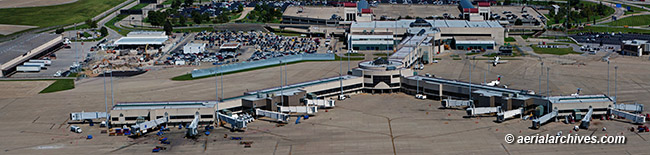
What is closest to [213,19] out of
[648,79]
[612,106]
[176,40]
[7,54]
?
[176,40]

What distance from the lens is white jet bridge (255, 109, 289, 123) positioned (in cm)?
8894

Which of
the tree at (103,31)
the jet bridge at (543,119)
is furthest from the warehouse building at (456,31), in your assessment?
the jet bridge at (543,119)

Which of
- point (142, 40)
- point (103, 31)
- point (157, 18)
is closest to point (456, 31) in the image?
point (142, 40)

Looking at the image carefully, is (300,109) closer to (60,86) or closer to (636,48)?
(60,86)

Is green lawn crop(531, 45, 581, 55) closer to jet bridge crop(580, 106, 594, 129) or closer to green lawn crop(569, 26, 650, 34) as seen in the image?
green lawn crop(569, 26, 650, 34)

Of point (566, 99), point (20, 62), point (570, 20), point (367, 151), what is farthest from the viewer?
point (570, 20)

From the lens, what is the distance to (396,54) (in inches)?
4889

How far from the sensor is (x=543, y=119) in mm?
85562

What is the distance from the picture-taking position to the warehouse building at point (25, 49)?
132 metres

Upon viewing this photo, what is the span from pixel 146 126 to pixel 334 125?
63.1 feet

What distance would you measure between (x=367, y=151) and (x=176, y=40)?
320 feet

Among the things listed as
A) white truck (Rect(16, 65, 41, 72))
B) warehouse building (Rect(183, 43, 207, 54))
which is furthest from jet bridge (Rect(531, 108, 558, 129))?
white truck (Rect(16, 65, 41, 72))

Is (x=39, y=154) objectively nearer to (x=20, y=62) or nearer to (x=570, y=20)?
(x=20, y=62)

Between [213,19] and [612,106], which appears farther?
[213,19]
